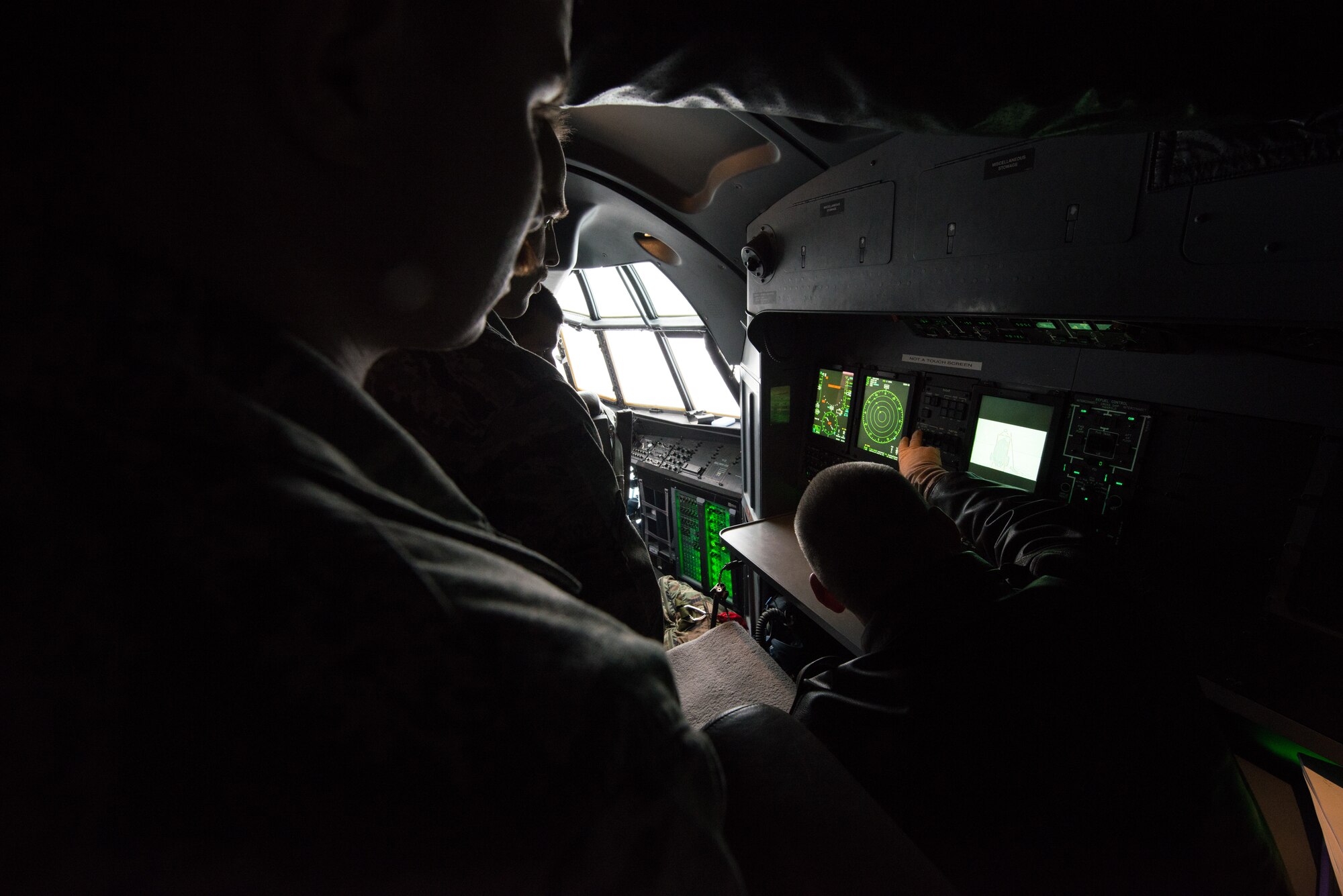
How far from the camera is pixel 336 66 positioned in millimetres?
405

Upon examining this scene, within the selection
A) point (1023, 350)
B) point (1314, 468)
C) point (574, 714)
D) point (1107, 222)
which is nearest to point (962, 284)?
point (1107, 222)

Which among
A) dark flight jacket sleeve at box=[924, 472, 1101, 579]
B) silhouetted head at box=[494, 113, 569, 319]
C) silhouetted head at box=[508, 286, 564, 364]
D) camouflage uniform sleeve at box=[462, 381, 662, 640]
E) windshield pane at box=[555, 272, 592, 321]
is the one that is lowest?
dark flight jacket sleeve at box=[924, 472, 1101, 579]

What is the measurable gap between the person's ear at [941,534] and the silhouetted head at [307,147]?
1.19 m

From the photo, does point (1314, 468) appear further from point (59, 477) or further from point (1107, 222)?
point (59, 477)

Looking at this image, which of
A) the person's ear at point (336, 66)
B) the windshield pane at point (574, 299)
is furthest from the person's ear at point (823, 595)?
the windshield pane at point (574, 299)

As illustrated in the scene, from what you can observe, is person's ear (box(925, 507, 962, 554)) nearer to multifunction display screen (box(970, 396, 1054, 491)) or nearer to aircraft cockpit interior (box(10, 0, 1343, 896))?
aircraft cockpit interior (box(10, 0, 1343, 896))

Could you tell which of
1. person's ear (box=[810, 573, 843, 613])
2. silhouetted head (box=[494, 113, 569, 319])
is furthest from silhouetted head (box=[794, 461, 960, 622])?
silhouetted head (box=[494, 113, 569, 319])

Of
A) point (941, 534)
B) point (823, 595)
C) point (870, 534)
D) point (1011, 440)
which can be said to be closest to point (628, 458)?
point (823, 595)

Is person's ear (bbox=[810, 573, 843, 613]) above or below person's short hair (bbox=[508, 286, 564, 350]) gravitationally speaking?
below

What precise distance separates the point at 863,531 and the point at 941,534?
0.18 meters

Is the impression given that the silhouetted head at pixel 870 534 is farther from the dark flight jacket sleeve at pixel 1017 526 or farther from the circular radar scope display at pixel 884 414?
the circular radar scope display at pixel 884 414

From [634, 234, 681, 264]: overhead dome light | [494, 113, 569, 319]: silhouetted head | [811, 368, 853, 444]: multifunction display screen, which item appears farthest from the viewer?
[634, 234, 681, 264]: overhead dome light

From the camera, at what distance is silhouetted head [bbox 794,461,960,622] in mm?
1331

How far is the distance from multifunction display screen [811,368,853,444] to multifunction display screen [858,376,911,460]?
0.10 metres
